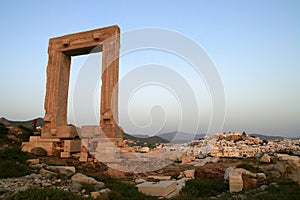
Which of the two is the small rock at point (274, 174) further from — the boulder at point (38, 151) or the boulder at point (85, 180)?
the boulder at point (38, 151)

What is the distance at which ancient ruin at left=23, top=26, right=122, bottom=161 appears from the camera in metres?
10.5

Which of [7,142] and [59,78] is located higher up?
[59,78]

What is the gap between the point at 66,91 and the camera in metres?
12.5

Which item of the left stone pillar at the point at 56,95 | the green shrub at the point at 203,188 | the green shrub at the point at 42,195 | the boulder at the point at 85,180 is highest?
the left stone pillar at the point at 56,95

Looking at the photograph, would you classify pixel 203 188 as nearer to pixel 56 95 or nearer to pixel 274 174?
pixel 274 174

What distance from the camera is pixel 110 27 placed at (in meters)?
11.1

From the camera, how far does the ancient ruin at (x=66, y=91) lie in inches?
414

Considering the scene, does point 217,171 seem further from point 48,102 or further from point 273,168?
point 48,102

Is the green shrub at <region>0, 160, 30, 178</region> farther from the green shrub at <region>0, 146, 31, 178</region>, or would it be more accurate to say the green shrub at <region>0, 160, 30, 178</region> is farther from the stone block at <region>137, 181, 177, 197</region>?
the stone block at <region>137, 181, 177, 197</region>

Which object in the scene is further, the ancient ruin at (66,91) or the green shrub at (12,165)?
the ancient ruin at (66,91)

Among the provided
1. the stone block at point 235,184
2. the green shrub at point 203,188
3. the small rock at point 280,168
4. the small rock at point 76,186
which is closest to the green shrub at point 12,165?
the small rock at point 76,186

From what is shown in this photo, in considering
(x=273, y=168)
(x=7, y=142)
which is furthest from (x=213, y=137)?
(x=7, y=142)

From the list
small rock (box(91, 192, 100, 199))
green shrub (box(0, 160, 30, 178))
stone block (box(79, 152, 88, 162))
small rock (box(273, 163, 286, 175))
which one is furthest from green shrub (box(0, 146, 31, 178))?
small rock (box(273, 163, 286, 175))

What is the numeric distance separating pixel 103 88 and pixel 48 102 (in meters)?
3.08
